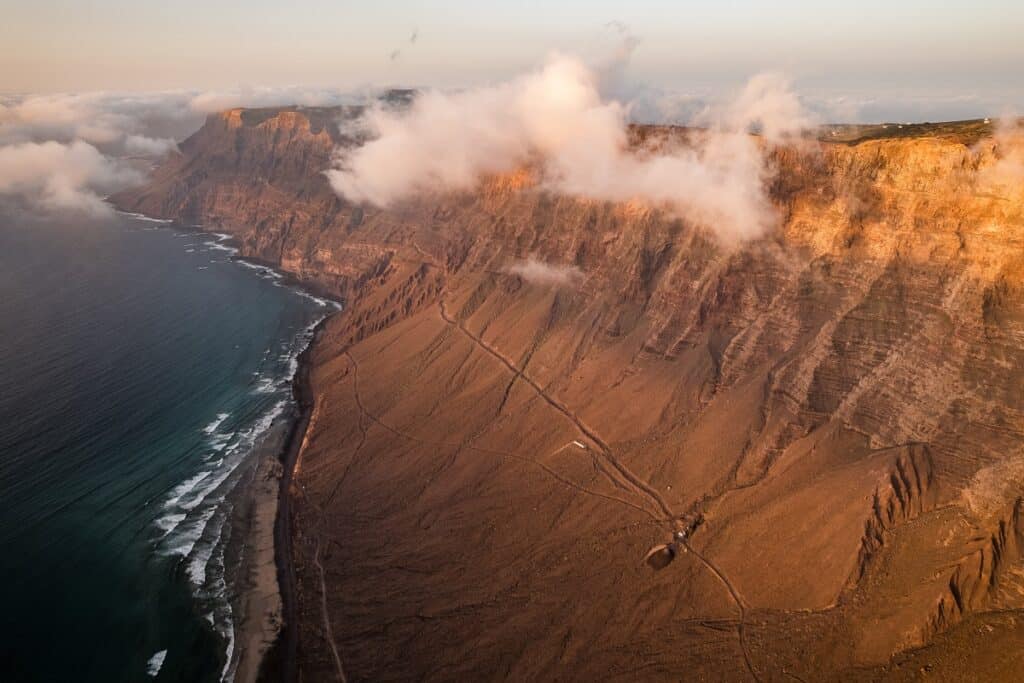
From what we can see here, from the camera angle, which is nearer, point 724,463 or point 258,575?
point 258,575

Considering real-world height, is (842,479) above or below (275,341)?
above

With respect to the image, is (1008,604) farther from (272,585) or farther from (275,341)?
(275,341)

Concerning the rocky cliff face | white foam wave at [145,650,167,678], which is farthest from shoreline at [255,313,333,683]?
white foam wave at [145,650,167,678]

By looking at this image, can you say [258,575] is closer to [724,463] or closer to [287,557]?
[287,557]

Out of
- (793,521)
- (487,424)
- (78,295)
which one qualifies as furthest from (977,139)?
(78,295)

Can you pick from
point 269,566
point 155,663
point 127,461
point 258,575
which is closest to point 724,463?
point 269,566
